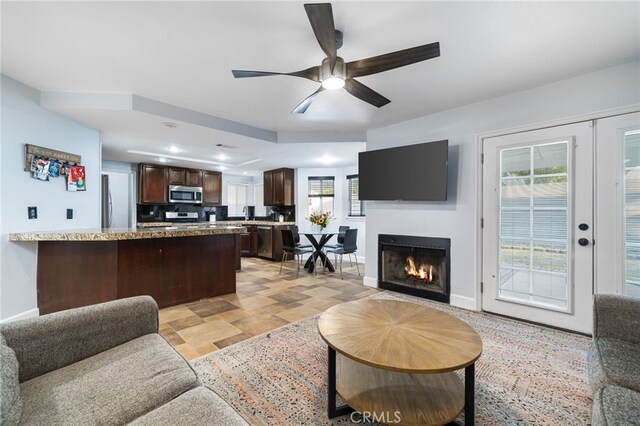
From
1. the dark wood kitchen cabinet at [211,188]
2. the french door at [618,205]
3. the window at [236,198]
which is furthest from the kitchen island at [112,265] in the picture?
the window at [236,198]

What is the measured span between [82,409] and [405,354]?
4.45 feet

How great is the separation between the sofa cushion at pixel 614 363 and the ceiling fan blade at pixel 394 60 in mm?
1890

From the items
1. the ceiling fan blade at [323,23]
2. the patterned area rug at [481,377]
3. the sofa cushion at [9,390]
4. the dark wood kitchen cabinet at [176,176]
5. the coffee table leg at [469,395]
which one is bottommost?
the patterned area rug at [481,377]

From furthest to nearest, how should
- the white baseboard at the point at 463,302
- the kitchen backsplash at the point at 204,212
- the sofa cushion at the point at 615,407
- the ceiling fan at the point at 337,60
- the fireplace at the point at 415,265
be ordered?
1. the kitchen backsplash at the point at 204,212
2. the fireplace at the point at 415,265
3. the white baseboard at the point at 463,302
4. the ceiling fan at the point at 337,60
5. the sofa cushion at the point at 615,407

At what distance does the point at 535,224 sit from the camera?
2.84m

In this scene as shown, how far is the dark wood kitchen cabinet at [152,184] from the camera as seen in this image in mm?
5859

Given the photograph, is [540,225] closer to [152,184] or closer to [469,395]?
[469,395]

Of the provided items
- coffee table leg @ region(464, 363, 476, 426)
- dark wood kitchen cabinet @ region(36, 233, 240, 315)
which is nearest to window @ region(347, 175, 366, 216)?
dark wood kitchen cabinet @ region(36, 233, 240, 315)

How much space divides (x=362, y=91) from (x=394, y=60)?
0.49 meters

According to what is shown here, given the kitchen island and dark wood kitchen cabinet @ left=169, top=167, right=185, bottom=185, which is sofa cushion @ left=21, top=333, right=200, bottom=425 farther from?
dark wood kitchen cabinet @ left=169, top=167, right=185, bottom=185

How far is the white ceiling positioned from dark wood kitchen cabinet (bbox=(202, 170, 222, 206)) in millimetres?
3256

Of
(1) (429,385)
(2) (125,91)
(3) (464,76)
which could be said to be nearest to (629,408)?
(1) (429,385)

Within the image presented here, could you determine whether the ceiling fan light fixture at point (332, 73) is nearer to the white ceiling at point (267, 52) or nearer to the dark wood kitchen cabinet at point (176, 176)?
the white ceiling at point (267, 52)

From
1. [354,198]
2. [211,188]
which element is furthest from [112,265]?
[354,198]
